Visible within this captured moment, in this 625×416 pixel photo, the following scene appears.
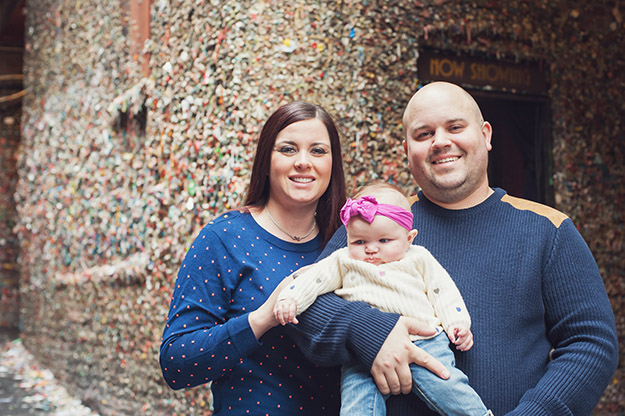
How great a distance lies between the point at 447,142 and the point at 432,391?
0.71 meters

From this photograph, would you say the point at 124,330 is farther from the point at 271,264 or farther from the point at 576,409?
the point at 576,409

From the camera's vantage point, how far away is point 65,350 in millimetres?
6980

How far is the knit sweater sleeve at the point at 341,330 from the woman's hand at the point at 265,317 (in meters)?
0.07

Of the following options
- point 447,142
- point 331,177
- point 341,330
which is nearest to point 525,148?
point 331,177

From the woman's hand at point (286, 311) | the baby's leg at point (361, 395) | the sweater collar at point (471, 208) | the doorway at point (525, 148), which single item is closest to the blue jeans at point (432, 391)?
the baby's leg at point (361, 395)

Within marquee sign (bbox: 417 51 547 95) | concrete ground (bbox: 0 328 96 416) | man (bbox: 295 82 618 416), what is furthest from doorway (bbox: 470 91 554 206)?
concrete ground (bbox: 0 328 96 416)

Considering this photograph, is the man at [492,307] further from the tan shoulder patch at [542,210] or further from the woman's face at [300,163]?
the woman's face at [300,163]

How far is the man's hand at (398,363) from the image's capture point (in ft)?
5.74

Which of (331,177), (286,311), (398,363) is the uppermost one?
(331,177)

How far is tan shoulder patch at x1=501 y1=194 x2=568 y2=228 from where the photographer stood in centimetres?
188

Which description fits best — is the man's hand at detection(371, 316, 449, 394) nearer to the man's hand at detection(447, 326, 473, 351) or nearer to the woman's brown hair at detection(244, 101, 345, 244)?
the man's hand at detection(447, 326, 473, 351)

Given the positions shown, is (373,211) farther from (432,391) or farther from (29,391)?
(29,391)

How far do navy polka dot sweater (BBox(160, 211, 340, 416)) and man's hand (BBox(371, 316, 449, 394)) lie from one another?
1.30ft

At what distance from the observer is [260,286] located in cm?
211
